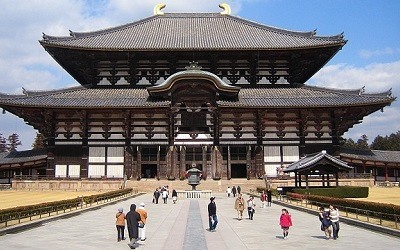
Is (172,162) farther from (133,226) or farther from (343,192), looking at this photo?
(133,226)

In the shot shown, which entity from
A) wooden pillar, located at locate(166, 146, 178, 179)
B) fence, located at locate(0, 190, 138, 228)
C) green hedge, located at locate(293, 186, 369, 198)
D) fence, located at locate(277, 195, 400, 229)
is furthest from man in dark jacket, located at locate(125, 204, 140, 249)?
wooden pillar, located at locate(166, 146, 178, 179)

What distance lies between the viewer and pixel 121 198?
36.9 metres

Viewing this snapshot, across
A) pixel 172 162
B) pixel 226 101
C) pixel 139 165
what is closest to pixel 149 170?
pixel 139 165

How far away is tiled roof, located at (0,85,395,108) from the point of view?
5009 cm

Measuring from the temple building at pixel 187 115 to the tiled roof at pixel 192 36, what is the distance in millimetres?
459

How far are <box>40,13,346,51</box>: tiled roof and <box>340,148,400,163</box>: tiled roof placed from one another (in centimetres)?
1407

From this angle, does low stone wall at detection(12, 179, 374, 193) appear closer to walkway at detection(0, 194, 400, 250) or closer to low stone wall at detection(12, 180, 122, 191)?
low stone wall at detection(12, 180, 122, 191)

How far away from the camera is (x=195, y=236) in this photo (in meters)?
17.2

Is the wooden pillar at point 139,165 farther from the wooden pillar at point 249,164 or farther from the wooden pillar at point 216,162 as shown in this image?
the wooden pillar at point 249,164

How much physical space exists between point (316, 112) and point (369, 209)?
31.1m

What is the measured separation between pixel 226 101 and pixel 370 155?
21267mm

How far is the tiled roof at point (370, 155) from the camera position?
54.3 m

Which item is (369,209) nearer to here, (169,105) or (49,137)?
(169,105)

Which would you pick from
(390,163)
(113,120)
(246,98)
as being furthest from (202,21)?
(390,163)
